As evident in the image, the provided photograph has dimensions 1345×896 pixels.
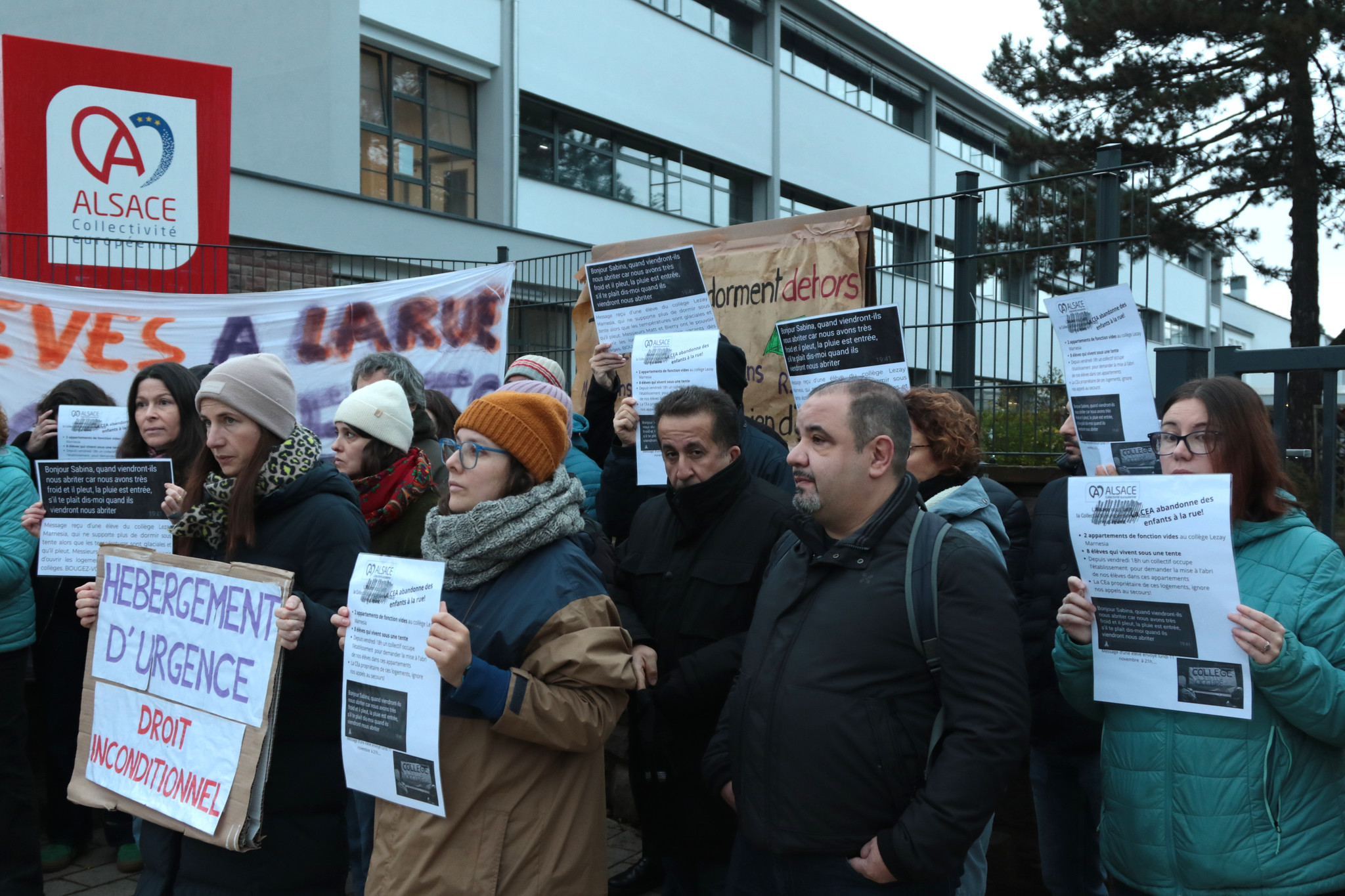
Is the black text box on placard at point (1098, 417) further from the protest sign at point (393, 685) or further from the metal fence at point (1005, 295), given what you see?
the protest sign at point (393, 685)

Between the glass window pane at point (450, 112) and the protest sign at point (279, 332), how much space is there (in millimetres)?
9562

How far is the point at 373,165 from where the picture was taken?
15922 mm

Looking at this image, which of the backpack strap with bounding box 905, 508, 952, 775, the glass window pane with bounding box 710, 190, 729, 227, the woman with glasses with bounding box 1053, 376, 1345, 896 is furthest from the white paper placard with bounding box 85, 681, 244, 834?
the glass window pane with bounding box 710, 190, 729, 227

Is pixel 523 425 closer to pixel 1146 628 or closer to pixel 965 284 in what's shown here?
pixel 1146 628

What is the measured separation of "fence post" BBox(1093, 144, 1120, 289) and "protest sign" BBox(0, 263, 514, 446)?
4.73m

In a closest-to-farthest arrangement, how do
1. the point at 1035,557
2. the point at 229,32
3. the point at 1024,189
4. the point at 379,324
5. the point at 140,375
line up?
the point at 1035,557, the point at 140,375, the point at 1024,189, the point at 379,324, the point at 229,32

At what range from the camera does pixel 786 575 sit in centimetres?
254

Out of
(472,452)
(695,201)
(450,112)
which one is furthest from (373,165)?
(472,452)

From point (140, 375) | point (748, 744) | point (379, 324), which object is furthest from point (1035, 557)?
point (379, 324)

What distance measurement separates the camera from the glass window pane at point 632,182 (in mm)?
19844

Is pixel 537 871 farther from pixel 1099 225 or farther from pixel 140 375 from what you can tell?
pixel 1099 225

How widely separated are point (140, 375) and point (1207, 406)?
3.52 meters

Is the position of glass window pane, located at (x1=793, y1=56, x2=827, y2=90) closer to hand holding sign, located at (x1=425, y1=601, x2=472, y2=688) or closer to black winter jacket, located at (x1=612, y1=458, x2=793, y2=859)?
black winter jacket, located at (x1=612, y1=458, x2=793, y2=859)

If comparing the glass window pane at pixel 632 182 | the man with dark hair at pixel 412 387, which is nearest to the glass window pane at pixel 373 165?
the glass window pane at pixel 632 182
